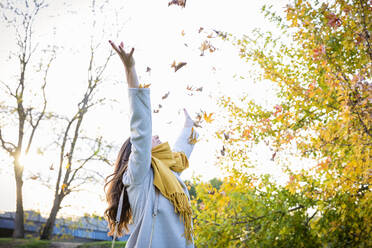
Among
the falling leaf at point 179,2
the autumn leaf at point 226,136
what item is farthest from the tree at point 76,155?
the falling leaf at point 179,2

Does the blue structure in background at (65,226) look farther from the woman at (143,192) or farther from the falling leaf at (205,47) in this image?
the woman at (143,192)

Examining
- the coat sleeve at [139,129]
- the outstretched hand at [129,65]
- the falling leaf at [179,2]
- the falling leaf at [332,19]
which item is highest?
the falling leaf at [332,19]

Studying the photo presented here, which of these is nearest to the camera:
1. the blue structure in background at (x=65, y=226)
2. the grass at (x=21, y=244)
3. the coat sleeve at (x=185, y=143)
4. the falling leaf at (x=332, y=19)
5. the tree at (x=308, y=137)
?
the coat sleeve at (x=185, y=143)

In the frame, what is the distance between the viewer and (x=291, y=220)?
12.8ft

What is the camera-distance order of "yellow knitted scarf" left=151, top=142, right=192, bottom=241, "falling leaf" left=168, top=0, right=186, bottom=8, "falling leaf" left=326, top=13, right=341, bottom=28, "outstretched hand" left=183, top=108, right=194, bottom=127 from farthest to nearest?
"falling leaf" left=326, top=13, right=341, bottom=28 → "falling leaf" left=168, top=0, right=186, bottom=8 → "outstretched hand" left=183, top=108, right=194, bottom=127 → "yellow knitted scarf" left=151, top=142, right=192, bottom=241

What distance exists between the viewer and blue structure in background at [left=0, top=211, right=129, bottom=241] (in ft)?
33.6

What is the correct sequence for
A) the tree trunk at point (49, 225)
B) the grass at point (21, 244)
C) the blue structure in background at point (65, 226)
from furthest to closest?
the blue structure in background at point (65, 226)
the tree trunk at point (49, 225)
the grass at point (21, 244)

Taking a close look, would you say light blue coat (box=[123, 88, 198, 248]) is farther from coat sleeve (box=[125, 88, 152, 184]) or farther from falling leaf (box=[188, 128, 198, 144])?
falling leaf (box=[188, 128, 198, 144])

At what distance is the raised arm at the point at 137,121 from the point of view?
142 cm

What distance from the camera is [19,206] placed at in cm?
958

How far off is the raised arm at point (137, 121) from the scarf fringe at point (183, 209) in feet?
0.76

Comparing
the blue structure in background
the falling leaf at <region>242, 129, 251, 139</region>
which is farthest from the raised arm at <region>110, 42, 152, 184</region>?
the blue structure in background

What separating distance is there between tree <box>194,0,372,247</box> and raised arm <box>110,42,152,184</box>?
1996mm

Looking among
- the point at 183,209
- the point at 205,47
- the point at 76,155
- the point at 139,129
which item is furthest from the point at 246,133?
the point at 76,155
